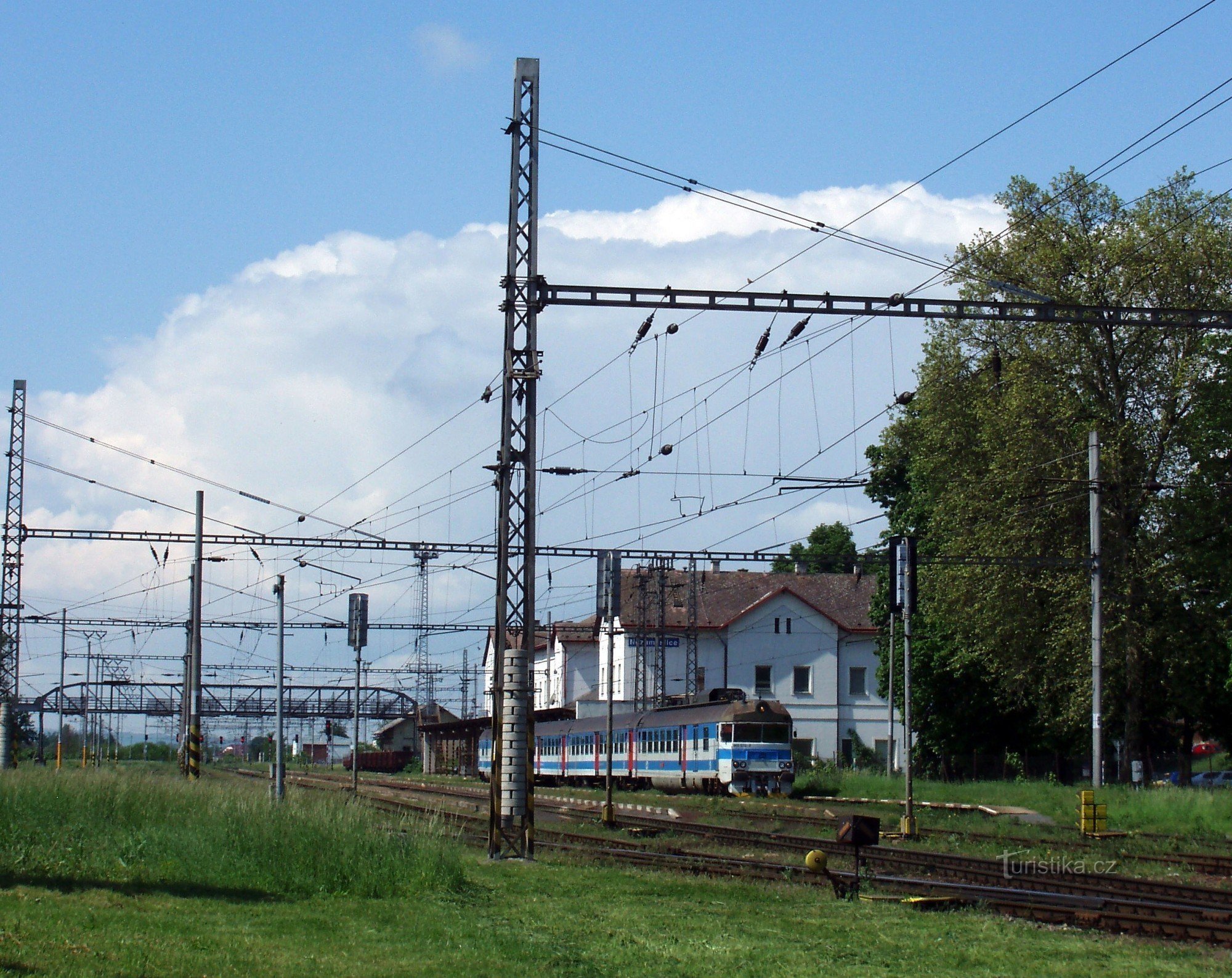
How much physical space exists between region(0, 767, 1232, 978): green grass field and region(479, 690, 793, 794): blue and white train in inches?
956

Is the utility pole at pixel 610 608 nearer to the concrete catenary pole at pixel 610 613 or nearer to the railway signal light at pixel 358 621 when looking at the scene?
the concrete catenary pole at pixel 610 613

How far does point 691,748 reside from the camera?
155ft

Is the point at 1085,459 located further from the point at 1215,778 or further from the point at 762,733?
the point at 1215,778

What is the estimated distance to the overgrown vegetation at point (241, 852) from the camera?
15.6 meters

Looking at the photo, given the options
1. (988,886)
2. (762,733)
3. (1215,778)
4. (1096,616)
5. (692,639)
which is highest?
(1096,616)

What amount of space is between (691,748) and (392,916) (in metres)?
34.2

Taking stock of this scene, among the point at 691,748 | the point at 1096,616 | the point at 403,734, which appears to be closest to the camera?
the point at 1096,616

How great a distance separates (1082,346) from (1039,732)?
731 inches

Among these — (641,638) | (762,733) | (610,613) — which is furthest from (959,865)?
(641,638)

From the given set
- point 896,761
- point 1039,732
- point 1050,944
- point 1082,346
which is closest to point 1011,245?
point 1082,346

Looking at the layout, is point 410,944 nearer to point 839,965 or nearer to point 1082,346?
point 839,965

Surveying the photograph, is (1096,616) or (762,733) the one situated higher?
(1096,616)

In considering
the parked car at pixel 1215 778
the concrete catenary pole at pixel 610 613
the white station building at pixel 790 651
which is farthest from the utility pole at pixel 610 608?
the white station building at pixel 790 651

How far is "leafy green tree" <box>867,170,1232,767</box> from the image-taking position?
3769 centimetres
